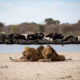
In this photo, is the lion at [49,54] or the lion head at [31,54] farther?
the lion head at [31,54]

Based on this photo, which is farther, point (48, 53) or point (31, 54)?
point (31, 54)

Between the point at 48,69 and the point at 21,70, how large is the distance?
99 centimetres

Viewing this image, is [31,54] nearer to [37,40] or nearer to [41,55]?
[41,55]

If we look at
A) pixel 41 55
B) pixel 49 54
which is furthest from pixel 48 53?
pixel 41 55

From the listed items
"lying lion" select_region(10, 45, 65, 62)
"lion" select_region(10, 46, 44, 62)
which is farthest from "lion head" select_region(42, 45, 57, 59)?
"lion" select_region(10, 46, 44, 62)

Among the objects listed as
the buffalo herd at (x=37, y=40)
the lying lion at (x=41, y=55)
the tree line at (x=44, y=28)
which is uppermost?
the tree line at (x=44, y=28)

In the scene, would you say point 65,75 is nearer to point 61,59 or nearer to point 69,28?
point 61,59

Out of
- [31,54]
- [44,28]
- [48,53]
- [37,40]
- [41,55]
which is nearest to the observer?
[48,53]

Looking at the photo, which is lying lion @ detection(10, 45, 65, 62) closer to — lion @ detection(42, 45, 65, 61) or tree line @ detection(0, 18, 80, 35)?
lion @ detection(42, 45, 65, 61)

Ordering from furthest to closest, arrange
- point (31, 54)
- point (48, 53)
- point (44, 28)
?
point (44, 28)
point (31, 54)
point (48, 53)

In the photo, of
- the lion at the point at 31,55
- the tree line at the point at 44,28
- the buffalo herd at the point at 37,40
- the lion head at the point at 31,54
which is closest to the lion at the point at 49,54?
the lion at the point at 31,55

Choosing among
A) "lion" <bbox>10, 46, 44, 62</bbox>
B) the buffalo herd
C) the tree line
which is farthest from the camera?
the tree line

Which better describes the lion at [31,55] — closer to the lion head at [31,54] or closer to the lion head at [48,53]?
Result: the lion head at [31,54]

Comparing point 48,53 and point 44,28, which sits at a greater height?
point 44,28
